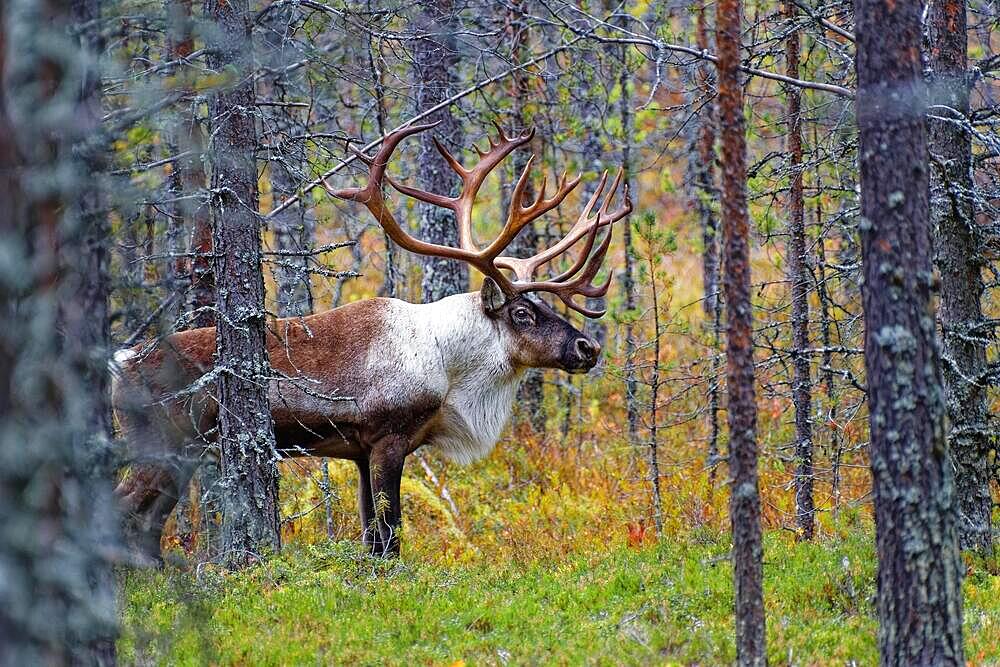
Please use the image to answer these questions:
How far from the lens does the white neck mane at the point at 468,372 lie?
32.7ft

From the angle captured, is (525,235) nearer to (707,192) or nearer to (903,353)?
(707,192)

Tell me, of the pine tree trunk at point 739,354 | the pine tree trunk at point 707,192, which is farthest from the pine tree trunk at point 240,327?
the pine tree trunk at point 707,192

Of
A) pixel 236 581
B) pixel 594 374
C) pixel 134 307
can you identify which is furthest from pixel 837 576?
pixel 594 374

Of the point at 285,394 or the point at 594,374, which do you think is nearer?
the point at 285,394

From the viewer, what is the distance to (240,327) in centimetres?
799

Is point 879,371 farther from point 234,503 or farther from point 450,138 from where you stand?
point 450,138

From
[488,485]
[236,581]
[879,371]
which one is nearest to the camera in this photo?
[879,371]

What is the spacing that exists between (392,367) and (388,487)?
102 cm

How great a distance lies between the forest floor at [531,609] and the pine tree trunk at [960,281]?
67 centimetres

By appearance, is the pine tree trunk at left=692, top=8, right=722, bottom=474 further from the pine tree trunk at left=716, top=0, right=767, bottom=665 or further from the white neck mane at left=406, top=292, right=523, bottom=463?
the pine tree trunk at left=716, top=0, right=767, bottom=665

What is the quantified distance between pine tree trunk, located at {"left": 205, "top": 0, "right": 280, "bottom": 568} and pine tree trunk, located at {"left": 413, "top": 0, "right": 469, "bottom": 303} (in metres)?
3.00

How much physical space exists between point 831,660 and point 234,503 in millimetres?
4254

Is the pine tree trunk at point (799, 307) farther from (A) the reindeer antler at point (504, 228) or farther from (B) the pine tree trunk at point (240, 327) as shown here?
(B) the pine tree trunk at point (240, 327)

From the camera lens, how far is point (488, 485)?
1213 centimetres
